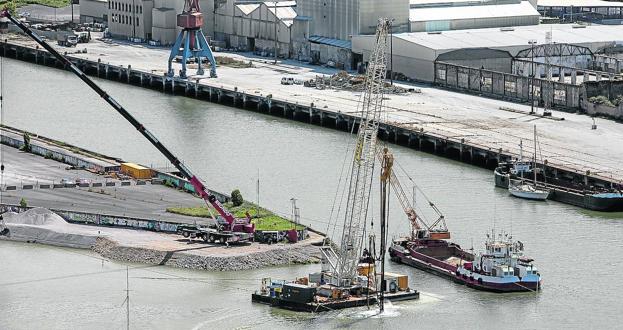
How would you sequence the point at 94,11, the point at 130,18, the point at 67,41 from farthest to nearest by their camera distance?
the point at 94,11
the point at 130,18
the point at 67,41

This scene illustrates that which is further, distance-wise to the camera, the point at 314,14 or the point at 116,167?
the point at 314,14

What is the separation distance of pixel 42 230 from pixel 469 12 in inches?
2306

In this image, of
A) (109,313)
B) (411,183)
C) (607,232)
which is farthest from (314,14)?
(109,313)

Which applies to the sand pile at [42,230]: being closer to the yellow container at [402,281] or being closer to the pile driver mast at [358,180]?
the pile driver mast at [358,180]

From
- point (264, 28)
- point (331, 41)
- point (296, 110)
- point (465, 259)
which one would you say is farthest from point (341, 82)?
point (465, 259)

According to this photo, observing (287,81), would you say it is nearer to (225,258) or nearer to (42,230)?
(42,230)

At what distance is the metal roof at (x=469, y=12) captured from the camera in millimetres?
120375

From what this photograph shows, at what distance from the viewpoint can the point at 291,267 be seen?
2532 inches

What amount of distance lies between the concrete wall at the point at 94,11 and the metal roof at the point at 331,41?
2769 cm

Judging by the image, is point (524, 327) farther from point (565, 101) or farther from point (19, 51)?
point (19, 51)

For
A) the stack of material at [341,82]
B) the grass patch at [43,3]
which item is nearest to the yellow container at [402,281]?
the stack of material at [341,82]

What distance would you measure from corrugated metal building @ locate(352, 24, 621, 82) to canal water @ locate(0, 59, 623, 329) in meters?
13.7

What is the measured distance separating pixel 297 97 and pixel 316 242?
4045cm

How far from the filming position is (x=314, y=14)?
4879 inches
